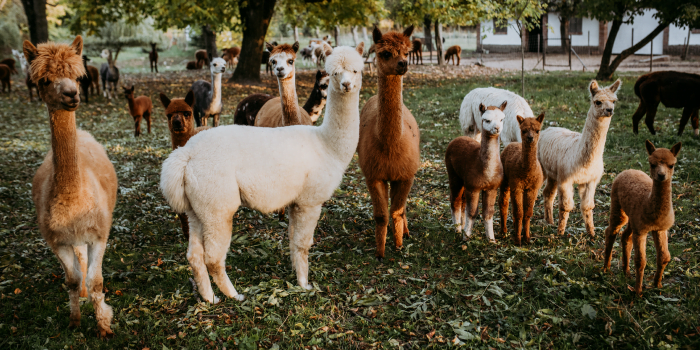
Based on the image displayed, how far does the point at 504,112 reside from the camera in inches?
277

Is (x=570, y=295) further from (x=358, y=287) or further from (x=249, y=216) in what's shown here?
(x=249, y=216)

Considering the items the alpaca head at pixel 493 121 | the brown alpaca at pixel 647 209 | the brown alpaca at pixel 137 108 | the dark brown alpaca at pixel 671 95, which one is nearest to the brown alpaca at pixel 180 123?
the alpaca head at pixel 493 121

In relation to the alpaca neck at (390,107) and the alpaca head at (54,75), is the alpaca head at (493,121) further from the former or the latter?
the alpaca head at (54,75)

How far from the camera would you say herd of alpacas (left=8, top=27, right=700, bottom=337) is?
335 centimetres

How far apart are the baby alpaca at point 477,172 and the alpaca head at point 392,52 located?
1063 millimetres

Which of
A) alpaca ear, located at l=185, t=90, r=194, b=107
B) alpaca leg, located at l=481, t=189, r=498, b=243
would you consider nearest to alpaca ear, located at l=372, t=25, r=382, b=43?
alpaca leg, located at l=481, t=189, r=498, b=243

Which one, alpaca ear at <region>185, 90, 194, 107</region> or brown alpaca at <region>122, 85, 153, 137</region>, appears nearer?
alpaca ear at <region>185, 90, 194, 107</region>

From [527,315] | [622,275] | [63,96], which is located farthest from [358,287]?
[63,96]

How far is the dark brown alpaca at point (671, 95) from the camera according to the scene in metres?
8.91

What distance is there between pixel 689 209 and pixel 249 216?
17.5ft

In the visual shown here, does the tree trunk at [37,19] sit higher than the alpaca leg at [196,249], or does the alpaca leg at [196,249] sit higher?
the tree trunk at [37,19]

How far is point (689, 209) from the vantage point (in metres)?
5.54

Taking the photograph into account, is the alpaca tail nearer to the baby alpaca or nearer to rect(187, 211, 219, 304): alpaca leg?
rect(187, 211, 219, 304): alpaca leg

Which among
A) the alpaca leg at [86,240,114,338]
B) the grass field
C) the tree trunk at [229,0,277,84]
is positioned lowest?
the grass field
